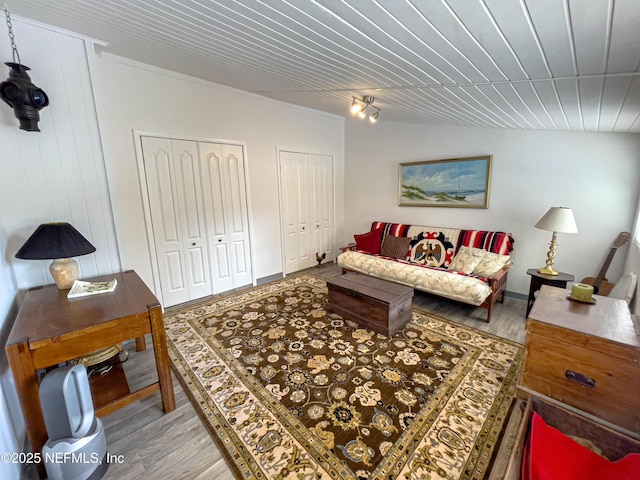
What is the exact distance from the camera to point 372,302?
2.72 m

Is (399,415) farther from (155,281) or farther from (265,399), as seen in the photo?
(155,281)

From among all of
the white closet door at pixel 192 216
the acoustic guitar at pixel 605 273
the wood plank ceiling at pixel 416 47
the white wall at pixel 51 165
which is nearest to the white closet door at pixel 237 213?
the white closet door at pixel 192 216

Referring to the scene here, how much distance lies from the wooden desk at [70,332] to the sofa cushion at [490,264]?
10.6ft

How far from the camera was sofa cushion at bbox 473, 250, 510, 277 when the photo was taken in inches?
122

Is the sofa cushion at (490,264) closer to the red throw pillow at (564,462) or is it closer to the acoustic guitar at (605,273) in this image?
the acoustic guitar at (605,273)

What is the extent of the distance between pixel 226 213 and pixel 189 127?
43.5 inches

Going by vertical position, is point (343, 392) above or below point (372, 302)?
below

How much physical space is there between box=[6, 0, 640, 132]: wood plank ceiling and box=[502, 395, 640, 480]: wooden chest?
1.69 metres

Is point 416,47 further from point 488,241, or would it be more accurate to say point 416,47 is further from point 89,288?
point 488,241

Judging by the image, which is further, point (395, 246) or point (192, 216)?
point (395, 246)

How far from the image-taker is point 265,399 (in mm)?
1909

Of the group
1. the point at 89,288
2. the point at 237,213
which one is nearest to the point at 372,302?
the point at 237,213

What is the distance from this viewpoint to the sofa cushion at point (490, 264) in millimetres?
3096

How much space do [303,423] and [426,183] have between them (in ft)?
11.8
